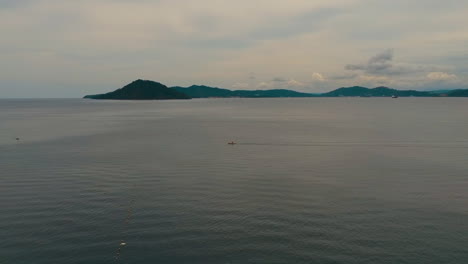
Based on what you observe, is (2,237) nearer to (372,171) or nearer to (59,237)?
(59,237)

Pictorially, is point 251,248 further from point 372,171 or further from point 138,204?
point 372,171

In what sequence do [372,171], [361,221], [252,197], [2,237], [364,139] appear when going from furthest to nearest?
1. [364,139]
2. [372,171]
3. [252,197]
4. [361,221]
5. [2,237]

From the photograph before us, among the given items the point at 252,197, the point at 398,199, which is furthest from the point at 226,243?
the point at 398,199

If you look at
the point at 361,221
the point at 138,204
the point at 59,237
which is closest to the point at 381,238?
the point at 361,221

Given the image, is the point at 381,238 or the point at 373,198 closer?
the point at 381,238

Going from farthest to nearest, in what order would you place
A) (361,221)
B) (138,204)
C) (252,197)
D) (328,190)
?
(328,190) < (252,197) < (138,204) < (361,221)

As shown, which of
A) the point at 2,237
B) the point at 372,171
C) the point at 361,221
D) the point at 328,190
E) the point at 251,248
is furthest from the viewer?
the point at 372,171

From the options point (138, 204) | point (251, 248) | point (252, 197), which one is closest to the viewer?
point (251, 248)

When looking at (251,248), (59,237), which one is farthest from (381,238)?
(59,237)

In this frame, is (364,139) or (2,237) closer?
(2,237)
